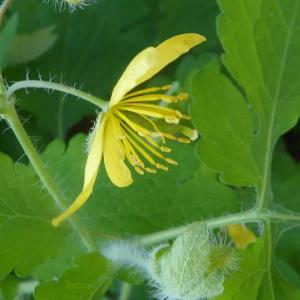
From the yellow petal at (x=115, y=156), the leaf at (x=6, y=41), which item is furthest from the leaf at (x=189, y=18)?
the yellow petal at (x=115, y=156)

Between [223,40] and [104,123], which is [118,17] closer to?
[223,40]

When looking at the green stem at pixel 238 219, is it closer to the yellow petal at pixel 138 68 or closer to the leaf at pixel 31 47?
the yellow petal at pixel 138 68

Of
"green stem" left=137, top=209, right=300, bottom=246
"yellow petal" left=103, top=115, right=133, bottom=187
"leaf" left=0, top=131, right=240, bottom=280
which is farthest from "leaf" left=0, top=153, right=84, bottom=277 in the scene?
"yellow petal" left=103, top=115, right=133, bottom=187

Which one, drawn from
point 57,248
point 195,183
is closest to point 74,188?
point 57,248

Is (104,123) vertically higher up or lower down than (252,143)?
higher up

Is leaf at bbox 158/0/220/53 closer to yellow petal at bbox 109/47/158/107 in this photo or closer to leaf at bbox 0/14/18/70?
leaf at bbox 0/14/18/70

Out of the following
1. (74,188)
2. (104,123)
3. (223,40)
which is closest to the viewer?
(104,123)
